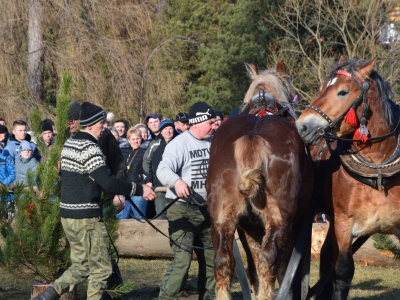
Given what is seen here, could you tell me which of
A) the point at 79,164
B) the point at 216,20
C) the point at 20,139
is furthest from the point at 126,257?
the point at 216,20

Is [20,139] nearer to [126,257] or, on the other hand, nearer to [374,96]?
[126,257]

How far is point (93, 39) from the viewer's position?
664 inches

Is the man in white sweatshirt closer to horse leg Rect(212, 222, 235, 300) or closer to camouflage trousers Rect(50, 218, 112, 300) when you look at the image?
camouflage trousers Rect(50, 218, 112, 300)

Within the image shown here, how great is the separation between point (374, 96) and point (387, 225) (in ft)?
3.45

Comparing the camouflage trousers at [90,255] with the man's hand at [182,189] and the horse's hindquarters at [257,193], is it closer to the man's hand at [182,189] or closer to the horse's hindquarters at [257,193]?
the man's hand at [182,189]

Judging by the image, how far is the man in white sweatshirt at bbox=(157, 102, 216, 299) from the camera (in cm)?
628

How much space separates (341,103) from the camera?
5.55 metres

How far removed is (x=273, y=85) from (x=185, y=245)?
5.83 ft

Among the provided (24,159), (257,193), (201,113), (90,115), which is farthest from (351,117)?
(24,159)

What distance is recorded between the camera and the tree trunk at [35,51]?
16203mm

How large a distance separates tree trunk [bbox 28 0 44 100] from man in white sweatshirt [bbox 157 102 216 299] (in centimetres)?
1057

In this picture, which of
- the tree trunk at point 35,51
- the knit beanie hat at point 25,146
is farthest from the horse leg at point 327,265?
the tree trunk at point 35,51

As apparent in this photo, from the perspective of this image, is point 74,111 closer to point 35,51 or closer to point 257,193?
point 257,193

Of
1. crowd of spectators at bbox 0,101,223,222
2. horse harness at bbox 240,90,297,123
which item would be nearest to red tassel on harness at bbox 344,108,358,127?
horse harness at bbox 240,90,297,123
